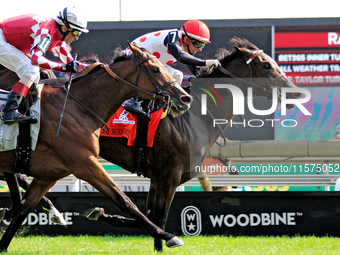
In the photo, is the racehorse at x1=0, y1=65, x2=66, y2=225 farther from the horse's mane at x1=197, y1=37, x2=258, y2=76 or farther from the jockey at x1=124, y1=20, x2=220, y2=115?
the horse's mane at x1=197, y1=37, x2=258, y2=76

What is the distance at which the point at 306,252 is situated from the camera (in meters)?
5.10

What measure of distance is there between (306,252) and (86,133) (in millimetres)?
2616

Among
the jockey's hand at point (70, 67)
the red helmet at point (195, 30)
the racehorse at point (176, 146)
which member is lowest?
the racehorse at point (176, 146)

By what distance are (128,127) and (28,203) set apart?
127 centimetres

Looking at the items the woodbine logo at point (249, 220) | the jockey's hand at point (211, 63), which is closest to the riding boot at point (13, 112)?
the jockey's hand at point (211, 63)

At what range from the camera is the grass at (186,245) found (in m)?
5.13

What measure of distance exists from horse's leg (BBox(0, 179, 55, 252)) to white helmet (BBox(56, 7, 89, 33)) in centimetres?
152

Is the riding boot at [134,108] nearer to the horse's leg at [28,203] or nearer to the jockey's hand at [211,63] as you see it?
the jockey's hand at [211,63]

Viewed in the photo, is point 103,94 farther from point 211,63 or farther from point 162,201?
point 211,63

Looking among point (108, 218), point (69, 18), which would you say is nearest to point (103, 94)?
point (69, 18)

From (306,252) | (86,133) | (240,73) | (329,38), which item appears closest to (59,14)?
(86,133)

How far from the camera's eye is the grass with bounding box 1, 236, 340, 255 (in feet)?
16.8

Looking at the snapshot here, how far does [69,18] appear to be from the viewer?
455 centimetres

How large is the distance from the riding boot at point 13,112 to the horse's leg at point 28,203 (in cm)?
73
